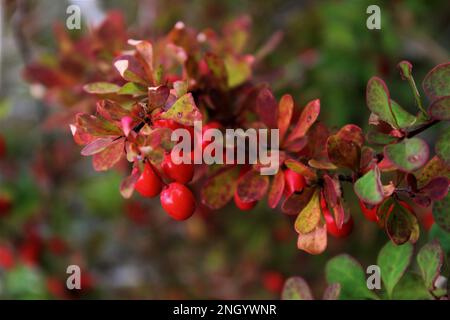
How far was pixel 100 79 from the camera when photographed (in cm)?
108

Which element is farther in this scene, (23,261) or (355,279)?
(23,261)

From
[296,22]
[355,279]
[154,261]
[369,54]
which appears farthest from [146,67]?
[154,261]

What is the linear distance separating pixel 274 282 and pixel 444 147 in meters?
1.22

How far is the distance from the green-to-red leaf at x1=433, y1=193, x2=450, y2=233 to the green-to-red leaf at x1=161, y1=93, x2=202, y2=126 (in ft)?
1.08

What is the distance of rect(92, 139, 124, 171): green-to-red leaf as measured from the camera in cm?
75

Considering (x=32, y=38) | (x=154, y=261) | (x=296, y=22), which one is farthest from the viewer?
(x=154, y=261)

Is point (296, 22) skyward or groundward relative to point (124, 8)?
groundward

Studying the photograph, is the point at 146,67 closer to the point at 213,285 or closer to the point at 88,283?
the point at 88,283

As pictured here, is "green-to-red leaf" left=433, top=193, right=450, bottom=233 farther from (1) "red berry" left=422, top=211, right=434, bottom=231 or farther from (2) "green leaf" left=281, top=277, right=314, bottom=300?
(1) "red berry" left=422, top=211, right=434, bottom=231

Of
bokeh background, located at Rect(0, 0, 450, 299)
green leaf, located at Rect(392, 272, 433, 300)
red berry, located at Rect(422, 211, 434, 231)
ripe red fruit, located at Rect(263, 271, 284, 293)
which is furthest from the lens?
ripe red fruit, located at Rect(263, 271, 284, 293)

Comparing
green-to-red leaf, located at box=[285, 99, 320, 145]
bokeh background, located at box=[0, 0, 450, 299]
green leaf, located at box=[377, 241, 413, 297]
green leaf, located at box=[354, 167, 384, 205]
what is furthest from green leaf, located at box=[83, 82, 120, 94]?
bokeh background, located at box=[0, 0, 450, 299]

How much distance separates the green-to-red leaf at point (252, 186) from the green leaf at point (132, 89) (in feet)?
0.59

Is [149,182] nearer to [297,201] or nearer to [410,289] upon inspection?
[297,201]
